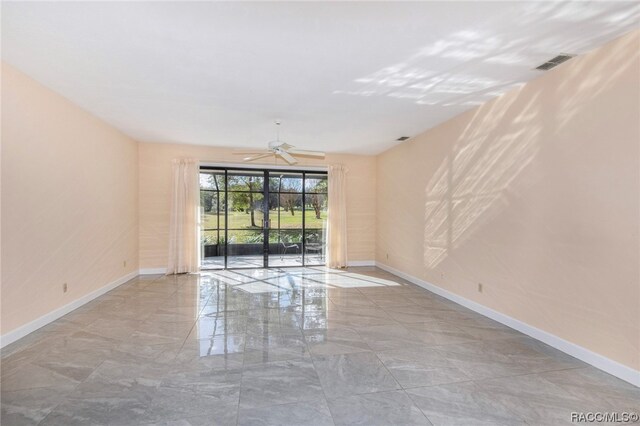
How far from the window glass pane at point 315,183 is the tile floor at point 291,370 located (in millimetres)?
3735

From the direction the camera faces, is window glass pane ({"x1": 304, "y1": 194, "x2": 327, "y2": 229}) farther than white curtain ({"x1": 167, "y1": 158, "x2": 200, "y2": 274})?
Yes

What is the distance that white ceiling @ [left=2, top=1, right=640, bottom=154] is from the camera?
2131 millimetres

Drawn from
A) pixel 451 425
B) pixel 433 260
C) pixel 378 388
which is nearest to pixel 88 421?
pixel 378 388

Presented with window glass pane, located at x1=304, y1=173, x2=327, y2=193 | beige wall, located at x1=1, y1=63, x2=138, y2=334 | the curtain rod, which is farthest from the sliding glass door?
beige wall, located at x1=1, y1=63, x2=138, y2=334

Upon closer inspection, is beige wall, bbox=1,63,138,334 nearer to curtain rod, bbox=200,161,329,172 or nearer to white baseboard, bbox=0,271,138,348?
white baseboard, bbox=0,271,138,348

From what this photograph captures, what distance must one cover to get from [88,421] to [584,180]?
4.43 metres

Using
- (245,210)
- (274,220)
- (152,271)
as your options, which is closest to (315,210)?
(274,220)

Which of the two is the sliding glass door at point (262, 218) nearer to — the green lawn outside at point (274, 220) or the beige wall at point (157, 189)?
the green lawn outside at point (274, 220)

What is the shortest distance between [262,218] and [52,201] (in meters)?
4.02

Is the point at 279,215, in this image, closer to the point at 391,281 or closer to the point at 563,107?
the point at 391,281

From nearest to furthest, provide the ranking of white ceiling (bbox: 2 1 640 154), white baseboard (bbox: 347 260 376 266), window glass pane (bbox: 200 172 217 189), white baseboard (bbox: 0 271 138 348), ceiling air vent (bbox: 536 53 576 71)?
white ceiling (bbox: 2 1 640 154)
ceiling air vent (bbox: 536 53 576 71)
white baseboard (bbox: 0 271 138 348)
window glass pane (bbox: 200 172 217 189)
white baseboard (bbox: 347 260 376 266)

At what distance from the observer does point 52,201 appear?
353cm

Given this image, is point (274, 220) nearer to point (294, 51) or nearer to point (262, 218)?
point (262, 218)

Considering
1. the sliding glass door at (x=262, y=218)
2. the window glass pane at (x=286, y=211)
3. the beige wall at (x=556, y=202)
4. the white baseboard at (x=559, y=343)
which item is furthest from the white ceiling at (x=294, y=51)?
the window glass pane at (x=286, y=211)
